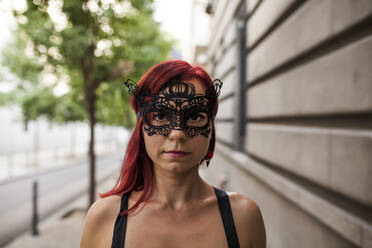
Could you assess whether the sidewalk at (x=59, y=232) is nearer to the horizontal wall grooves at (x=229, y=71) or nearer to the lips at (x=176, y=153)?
the horizontal wall grooves at (x=229, y=71)

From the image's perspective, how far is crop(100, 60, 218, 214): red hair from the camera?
168 cm

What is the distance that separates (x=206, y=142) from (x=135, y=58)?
7.67m

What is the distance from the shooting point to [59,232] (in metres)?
6.82

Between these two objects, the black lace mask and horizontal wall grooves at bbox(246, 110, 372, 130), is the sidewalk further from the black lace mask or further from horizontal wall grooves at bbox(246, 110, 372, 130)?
the black lace mask

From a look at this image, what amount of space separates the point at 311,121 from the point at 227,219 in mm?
1492


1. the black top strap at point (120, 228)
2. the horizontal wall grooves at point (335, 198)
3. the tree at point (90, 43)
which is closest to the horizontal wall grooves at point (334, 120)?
the horizontal wall grooves at point (335, 198)

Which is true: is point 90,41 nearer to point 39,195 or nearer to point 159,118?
point 159,118

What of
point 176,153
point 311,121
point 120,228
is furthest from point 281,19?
point 120,228

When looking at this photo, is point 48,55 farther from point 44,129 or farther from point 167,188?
point 44,129

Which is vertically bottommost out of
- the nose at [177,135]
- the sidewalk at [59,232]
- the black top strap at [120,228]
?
the sidewalk at [59,232]

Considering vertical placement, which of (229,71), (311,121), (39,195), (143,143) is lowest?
(39,195)

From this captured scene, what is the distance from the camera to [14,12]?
6102 millimetres

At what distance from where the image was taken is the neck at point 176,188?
1787 mm

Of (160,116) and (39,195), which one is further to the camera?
(39,195)
